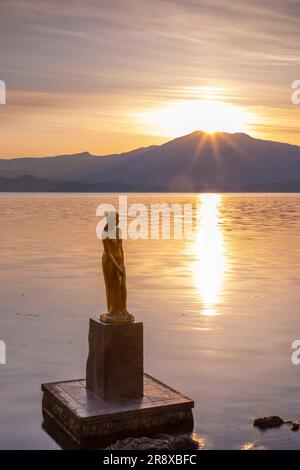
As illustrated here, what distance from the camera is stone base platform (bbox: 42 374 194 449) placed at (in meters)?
11.9

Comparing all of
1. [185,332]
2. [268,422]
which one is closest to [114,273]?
[268,422]

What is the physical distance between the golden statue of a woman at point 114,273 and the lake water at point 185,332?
2.72 metres

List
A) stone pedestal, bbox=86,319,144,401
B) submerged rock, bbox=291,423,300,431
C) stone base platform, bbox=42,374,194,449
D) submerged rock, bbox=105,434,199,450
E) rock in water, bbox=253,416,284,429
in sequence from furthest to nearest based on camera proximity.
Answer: rock in water, bbox=253,416,284,429 < submerged rock, bbox=291,423,300,431 < stone pedestal, bbox=86,319,144,401 < stone base platform, bbox=42,374,194,449 < submerged rock, bbox=105,434,199,450

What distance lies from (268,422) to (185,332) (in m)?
8.21

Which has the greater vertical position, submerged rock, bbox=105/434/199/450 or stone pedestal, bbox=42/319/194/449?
stone pedestal, bbox=42/319/194/449

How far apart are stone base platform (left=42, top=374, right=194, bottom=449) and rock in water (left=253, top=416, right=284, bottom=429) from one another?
4.74ft

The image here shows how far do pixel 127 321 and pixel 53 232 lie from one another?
2186 inches

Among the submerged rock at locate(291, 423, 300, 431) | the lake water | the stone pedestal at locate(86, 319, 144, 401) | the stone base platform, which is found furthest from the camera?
the lake water

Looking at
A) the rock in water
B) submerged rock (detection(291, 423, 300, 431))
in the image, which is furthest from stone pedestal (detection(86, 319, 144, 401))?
submerged rock (detection(291, 423, 300, 431))

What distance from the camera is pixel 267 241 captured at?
5781 centimetres

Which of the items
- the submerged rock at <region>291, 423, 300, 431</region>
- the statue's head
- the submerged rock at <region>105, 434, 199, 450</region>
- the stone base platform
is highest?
the statue's head

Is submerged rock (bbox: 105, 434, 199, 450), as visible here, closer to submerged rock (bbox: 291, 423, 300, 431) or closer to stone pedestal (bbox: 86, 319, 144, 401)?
stone pedestal (bbox: 86, 319, 144, 401)

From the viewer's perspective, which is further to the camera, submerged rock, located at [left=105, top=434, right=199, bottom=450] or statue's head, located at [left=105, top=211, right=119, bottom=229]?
statue's head, located at [left=105, top=211, right=119, bottom=229]
